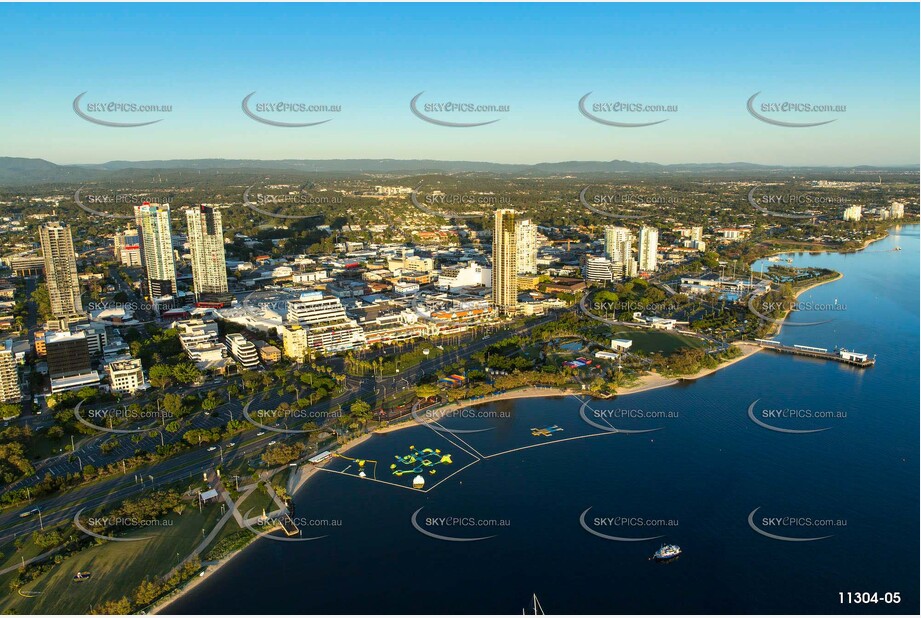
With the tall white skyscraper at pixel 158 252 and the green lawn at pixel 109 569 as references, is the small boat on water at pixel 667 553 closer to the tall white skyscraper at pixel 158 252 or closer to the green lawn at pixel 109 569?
the green lawn at pixel 109 569

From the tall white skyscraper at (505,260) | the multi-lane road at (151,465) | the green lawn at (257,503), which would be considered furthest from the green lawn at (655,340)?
the green lawn at (257,503)

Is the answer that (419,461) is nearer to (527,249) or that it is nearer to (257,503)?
(257,503)

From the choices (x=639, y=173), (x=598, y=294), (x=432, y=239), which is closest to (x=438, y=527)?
(x=598, y=294)

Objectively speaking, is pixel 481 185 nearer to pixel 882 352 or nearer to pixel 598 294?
pixel 598 294

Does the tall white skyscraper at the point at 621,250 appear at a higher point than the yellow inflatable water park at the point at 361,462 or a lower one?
higher

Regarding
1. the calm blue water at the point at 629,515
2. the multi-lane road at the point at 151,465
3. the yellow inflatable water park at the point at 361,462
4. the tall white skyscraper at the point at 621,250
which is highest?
the tall white skyscraper at the point at 621,250

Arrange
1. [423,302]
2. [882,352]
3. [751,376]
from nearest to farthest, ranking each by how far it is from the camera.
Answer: [751,376] → [882,352] → [423,302]

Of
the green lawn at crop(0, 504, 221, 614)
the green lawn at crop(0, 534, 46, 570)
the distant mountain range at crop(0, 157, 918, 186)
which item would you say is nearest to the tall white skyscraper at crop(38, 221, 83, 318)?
the green lawn at crop(0, 534, 46, 570)
